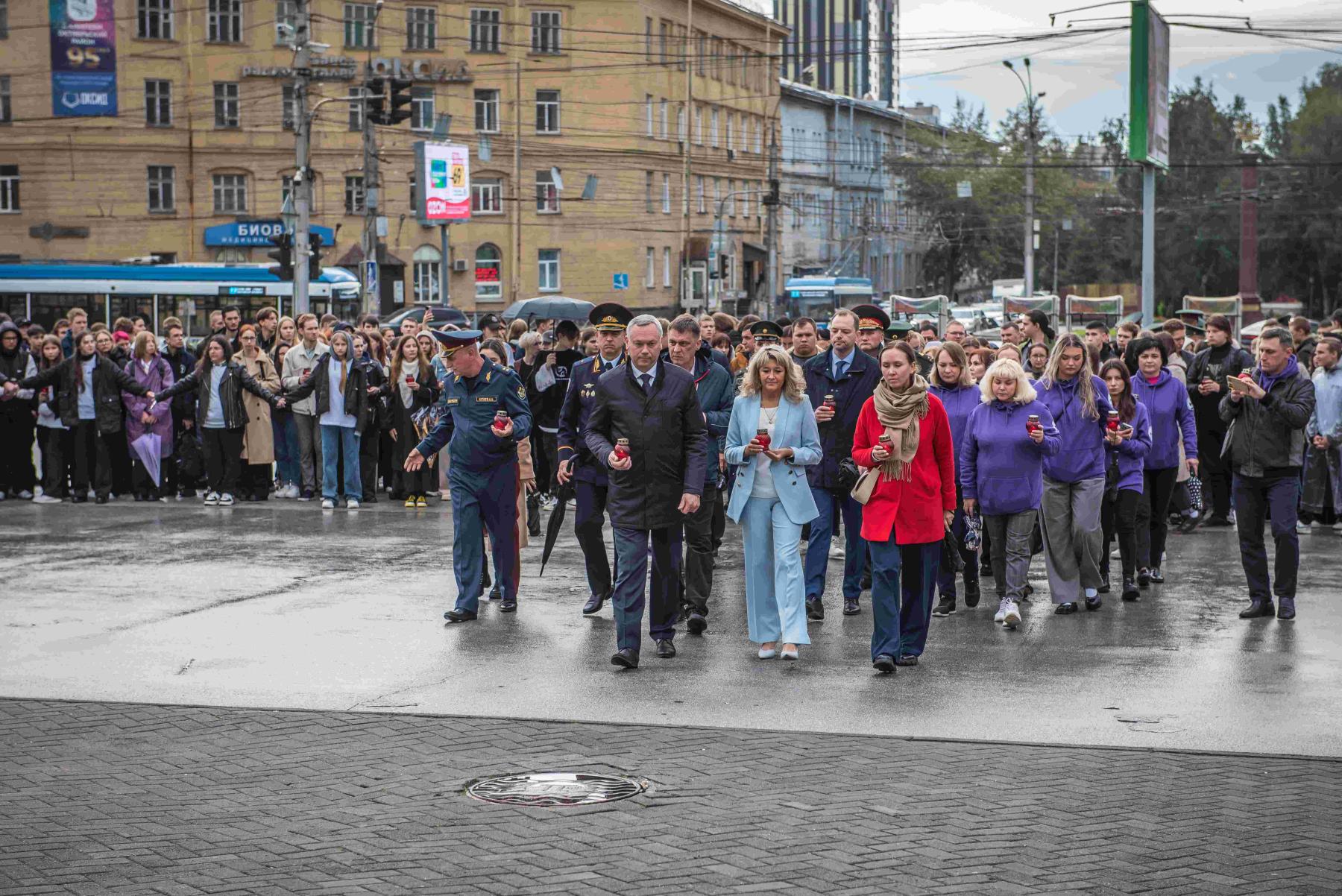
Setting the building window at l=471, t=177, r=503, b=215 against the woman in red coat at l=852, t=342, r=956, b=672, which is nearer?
the woman in red coat at l=852, t=342, r=956, b=672

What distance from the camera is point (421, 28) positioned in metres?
65.8

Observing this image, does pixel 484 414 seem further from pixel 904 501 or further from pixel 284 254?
pixel 284 254

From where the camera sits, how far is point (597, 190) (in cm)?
6919

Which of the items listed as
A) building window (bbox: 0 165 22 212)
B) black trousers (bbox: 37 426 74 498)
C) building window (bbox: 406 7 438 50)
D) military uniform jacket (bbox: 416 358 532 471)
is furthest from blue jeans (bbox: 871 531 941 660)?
building window (bbox: 406 7 438 50)

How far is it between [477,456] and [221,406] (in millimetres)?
8067

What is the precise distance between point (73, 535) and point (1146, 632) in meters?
10.1

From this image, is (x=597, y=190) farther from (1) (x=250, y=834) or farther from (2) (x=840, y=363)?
(1) (x=250, y=834)

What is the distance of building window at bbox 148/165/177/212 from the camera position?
202ft

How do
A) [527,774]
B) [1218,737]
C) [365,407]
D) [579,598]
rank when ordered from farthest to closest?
[365,407]
[579,598]
[1218,737]
[527,774]

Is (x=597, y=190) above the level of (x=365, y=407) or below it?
above

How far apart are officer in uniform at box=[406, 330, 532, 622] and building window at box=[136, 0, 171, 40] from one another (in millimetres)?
53715

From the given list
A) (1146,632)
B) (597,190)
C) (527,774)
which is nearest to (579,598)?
(1146,632)

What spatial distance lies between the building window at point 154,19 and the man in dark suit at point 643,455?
5587cm

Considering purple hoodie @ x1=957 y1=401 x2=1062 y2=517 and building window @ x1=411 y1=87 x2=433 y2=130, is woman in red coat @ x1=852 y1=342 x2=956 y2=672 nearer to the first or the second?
purple hoodie @ x1=957 y1=401 x2=1062 y2=517
